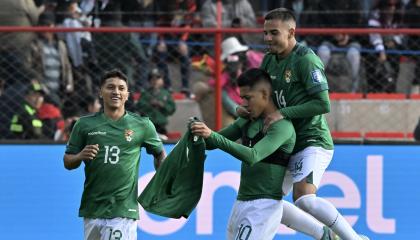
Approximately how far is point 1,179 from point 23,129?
1.89 feet

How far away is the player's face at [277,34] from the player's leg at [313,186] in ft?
2.82

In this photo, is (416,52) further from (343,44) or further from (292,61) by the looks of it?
(292,61)

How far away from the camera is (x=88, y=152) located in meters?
8.21

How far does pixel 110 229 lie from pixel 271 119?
1.59 meters

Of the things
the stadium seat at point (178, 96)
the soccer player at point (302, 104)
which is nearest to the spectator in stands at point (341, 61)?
the stadium seat at point (178, 96)

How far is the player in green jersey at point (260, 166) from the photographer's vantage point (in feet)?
25.4

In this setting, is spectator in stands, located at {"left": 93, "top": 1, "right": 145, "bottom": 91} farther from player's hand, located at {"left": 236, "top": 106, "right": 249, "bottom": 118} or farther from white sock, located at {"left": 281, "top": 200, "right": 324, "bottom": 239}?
player's hand, located at {"left": 236, "top": 106, "right": 249, "bottom": 118}

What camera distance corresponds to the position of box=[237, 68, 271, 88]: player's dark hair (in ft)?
25.4

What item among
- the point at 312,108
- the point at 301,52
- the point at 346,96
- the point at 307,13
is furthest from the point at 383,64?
the point at 312,108

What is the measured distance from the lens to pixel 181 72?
482 inches

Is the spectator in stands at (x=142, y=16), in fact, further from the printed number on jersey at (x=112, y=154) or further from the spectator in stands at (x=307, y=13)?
the printed number on jersey at (x=112, y=154)

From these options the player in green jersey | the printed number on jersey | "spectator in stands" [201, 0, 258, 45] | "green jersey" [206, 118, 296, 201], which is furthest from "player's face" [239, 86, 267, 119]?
"spectator in stands" [201, 0, 258, 45]

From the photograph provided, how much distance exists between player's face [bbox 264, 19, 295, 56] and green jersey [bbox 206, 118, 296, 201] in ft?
2.08

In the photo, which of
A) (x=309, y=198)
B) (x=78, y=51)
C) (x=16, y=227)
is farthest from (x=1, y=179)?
(x=309, y=198)
